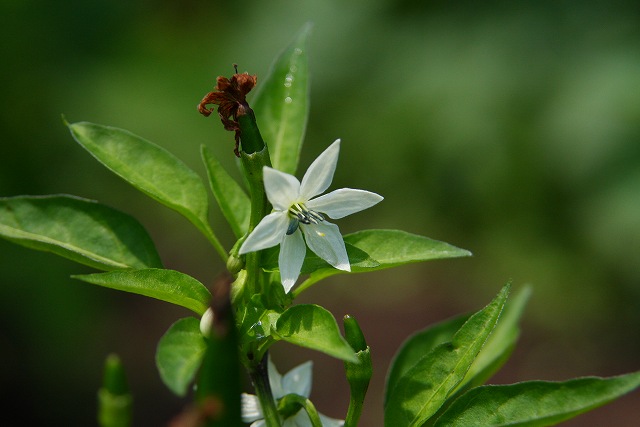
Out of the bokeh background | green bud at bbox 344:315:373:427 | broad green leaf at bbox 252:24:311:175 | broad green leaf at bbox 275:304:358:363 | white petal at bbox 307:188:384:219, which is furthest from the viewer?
the bokeh background

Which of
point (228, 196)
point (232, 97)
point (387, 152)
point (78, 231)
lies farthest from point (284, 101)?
point (387, 152)

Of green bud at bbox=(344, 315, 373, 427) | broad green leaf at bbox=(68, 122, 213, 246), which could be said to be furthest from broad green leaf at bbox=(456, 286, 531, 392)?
broad green leaf at bbox=(68, 122, 213, 246)

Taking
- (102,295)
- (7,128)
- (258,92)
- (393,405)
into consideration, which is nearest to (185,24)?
(7,128)

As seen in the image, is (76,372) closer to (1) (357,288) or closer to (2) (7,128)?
(2) (7,128)

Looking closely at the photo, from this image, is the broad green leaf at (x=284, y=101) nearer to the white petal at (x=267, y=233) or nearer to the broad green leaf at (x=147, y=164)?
the broad green leaf at (x=147, y=164)

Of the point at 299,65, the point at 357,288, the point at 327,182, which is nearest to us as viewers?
the point at 327,182

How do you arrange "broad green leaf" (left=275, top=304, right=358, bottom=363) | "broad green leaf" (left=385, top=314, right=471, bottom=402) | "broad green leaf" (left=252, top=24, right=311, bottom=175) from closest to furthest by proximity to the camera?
"broad green leaf" (left=275, top=304, right=358, bottom=363), "broad green leaf" (left=252, top=24, right=311, bottom=175), "broad green leaf" (left=385, top=314, right=471, bottom=402)

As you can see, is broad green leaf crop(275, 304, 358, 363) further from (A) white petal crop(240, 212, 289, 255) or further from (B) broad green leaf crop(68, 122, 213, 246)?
(B) broad green leaf crop(68, 122, 213, 246)
